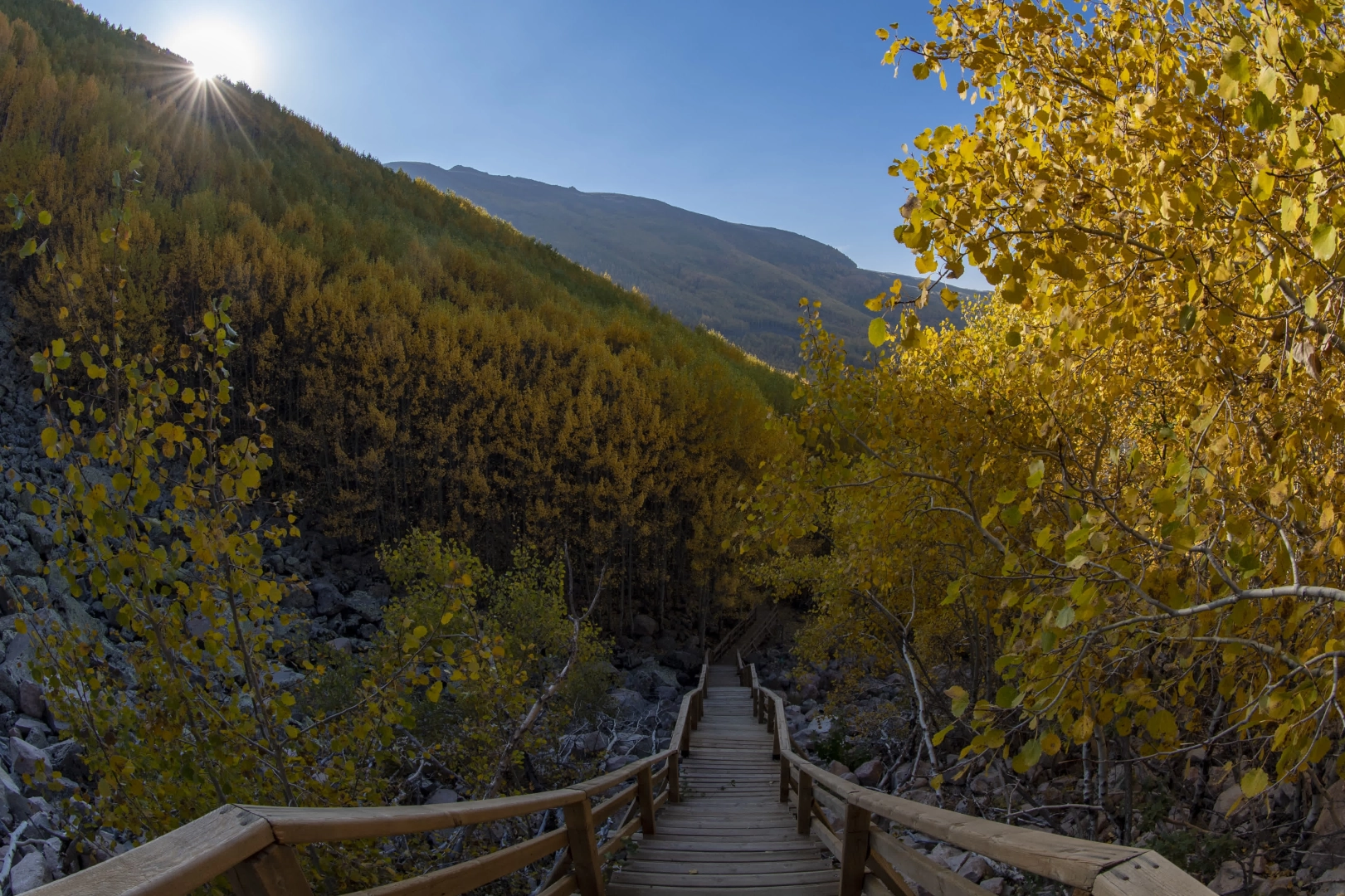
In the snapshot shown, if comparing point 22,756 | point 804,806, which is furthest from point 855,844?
point 22,756

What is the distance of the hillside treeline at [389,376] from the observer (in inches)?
885

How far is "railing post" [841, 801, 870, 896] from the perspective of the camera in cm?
313

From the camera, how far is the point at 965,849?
6.84 feet

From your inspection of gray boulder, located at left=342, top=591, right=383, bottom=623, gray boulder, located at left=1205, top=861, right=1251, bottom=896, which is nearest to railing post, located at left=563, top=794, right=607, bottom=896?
gray boulder, located at left=1205, top=861, right=1251, bottom=896

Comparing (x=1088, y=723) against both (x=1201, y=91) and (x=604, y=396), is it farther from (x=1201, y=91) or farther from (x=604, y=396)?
(x=604, y=396)

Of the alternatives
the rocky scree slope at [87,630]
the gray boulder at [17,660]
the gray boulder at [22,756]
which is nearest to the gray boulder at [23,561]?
the rocky scree slope at [87,630]

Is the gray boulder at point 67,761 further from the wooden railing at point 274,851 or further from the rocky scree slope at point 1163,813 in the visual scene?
the rocky scree slope at point 1163,813

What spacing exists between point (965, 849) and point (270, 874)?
6.11ft

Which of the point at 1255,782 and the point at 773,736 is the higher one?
the point at 1255,782

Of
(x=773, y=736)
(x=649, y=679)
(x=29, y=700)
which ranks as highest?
(x=29, y=700)

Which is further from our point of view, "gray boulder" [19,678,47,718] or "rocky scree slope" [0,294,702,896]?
"gray boulder" [19,678,47,718]

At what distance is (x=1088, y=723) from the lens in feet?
7.52

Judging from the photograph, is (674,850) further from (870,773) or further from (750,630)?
(750,630)

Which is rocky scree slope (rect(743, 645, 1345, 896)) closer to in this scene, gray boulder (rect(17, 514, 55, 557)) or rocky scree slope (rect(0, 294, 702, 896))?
rocky scree slope (rect(0, 294, 702, 896))
